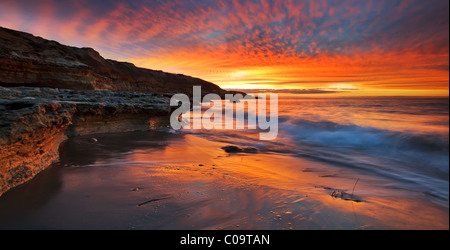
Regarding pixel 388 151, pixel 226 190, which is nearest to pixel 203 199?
pixel 226 190

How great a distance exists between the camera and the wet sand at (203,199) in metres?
1.94

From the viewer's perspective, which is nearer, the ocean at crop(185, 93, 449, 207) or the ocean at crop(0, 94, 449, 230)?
the ocean at crop(0, 94, 449, 230)

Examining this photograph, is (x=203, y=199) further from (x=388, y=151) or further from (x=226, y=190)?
(x=388, y=151)

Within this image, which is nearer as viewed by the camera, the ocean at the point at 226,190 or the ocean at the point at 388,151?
the ocean at the point at 226,190

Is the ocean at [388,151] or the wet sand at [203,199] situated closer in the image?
the wet sand at [203,199]

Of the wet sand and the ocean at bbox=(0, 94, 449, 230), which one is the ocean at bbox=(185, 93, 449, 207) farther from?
the wet sand

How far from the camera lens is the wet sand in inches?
76.4

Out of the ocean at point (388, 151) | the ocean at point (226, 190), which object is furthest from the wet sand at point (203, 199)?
the ocean at point (388, 151)

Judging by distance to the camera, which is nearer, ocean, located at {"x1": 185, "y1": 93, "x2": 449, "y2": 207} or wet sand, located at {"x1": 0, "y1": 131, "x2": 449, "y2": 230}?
wet sand, located at {"x1": 0, "y1": 131, "x2": 449, "y2": 230}

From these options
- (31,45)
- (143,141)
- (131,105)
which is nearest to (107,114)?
(131,105)

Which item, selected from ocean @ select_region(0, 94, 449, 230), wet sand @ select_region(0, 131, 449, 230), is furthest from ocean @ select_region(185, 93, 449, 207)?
wet sand @ select_region(0, 131, 449, 230)

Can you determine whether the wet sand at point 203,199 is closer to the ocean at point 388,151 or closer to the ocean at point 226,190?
the ocean at point 226,190
